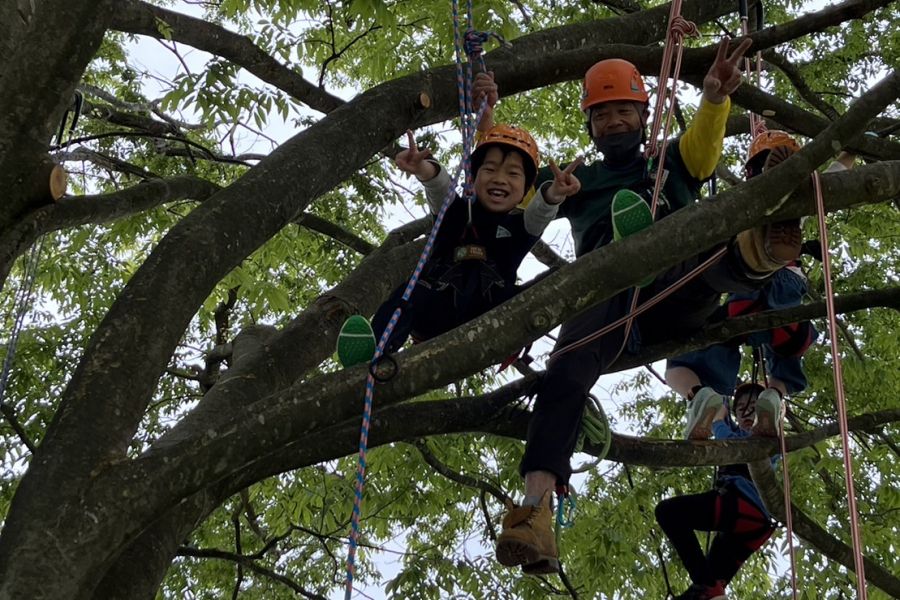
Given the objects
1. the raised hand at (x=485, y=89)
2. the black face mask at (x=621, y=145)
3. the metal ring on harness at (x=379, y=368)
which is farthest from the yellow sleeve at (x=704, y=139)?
the metal ring on harness at (x=379, y=368)

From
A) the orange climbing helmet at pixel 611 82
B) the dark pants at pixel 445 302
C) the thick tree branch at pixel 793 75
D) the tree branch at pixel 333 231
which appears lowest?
the dark pants at pixel 445 302

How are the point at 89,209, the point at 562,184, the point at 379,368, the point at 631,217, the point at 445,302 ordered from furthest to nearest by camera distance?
the point at 445,302, the point at 562,184, the point at 89,209, the point at 631,217, the point at 379,368

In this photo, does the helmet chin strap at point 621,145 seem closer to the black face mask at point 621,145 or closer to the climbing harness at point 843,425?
the black face mask at point 621,145

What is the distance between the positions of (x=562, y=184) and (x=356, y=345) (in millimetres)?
1178

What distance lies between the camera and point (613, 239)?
10.4 feet

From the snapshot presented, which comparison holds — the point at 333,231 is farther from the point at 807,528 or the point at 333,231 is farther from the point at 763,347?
the point at 807,528

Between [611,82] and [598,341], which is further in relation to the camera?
[611,82]

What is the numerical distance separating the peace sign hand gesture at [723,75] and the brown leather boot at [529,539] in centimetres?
153

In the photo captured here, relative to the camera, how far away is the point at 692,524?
399 cm

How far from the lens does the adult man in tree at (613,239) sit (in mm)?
2773

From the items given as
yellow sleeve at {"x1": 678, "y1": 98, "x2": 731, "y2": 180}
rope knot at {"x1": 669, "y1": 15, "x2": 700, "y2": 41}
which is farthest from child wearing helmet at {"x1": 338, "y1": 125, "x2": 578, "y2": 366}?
rope knot at {"x1": 669, "y1": 15, "x2": 700, "y2": 41}

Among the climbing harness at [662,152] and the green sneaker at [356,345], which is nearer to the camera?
the green sneaker at [356,345]

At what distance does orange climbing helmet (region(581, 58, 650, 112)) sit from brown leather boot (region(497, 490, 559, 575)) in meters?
1.66

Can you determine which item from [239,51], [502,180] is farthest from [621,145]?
[239,51]
